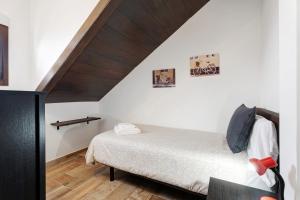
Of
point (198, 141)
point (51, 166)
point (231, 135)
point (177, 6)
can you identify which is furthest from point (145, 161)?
point (177, 6)

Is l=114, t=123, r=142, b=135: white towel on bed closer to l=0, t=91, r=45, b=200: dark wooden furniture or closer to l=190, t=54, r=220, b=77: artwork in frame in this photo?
→ l=190, t=54, r=220, b=77: artwork in frame

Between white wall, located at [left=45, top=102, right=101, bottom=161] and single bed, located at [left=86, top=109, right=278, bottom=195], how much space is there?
91 centimetres

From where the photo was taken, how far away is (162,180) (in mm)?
1609

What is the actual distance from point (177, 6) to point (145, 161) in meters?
2.04

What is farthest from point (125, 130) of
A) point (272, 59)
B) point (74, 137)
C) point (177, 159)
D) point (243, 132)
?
point (272, 59)

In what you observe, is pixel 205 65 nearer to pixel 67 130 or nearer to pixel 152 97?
pixel 152 97

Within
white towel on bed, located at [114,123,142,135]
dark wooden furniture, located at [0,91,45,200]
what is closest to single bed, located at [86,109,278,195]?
white towel on bed, located at [114,123,142,135]

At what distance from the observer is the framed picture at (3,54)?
1934 millimetres

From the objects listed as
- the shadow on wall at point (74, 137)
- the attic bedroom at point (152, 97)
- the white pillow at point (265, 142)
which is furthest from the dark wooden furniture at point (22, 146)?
the shadow on wall at point (74, 137)

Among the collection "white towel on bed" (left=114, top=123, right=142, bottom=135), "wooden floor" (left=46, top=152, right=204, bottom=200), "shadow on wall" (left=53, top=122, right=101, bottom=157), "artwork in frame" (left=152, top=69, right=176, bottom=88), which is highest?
"artwork in frame" (left=152, top=69, right=176, bottom=88)

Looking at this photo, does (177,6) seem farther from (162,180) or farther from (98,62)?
(162,180)

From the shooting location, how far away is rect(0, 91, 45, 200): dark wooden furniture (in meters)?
0.56

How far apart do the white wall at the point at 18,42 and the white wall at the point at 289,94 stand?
2.77 metres

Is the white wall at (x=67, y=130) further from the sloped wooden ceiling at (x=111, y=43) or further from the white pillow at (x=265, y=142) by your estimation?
the white pillow at (x=265, y=142)
